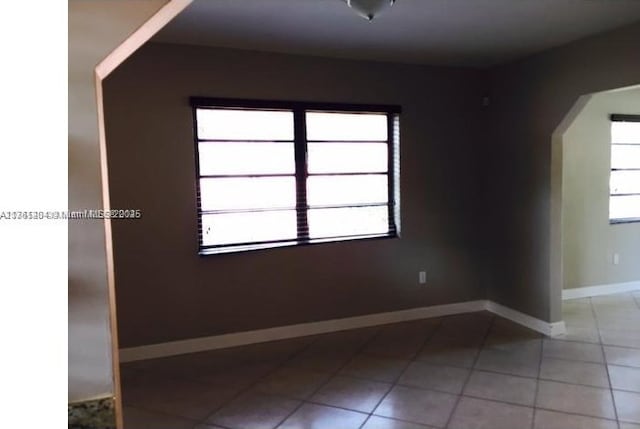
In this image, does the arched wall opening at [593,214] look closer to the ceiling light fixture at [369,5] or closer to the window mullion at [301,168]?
the window mullion at [301,168]

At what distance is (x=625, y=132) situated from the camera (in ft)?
16.8

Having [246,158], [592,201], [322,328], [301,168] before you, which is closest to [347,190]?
[301,168]

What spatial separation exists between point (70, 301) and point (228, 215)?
8.59 ft

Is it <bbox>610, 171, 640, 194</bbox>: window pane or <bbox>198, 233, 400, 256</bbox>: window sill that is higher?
<bbox>610, 171, 640, 194</bbox>: window pane

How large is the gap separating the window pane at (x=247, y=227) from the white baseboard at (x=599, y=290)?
308 centimetres

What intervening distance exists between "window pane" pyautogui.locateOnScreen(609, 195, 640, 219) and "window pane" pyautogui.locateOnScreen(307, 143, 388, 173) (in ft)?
9.02

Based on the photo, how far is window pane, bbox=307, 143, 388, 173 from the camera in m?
4.00

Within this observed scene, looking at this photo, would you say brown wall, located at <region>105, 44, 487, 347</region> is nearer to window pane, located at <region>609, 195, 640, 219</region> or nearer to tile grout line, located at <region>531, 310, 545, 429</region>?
tile grout line, located at <region>531, 310, 545, 429</region>

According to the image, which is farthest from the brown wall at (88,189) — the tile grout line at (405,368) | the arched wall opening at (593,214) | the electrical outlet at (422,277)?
the arched wall opening at (593,214)

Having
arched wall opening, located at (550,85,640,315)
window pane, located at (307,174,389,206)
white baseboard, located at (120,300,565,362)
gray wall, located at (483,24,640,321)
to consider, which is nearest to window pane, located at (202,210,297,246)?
window pane, located at (307,174,389,206)

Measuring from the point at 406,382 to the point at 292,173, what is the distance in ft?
5.95

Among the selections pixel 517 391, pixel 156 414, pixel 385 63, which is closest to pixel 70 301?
pixel 156 414

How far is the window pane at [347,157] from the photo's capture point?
4.00 m
